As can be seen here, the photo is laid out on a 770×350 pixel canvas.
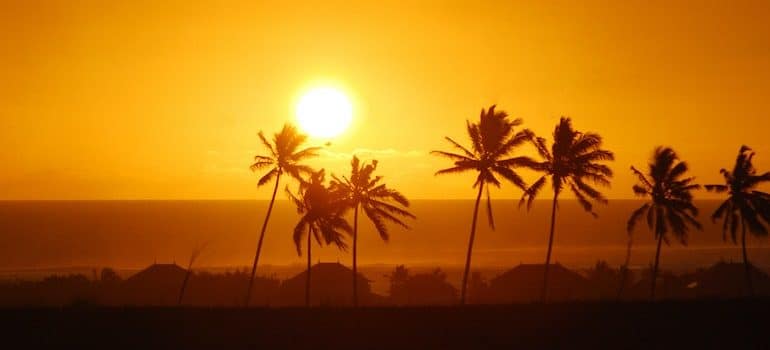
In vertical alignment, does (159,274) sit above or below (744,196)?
below

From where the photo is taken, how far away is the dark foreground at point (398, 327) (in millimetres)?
20297

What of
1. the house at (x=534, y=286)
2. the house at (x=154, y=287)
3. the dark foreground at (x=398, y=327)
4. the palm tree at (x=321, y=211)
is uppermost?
the palm tree at (x=321, y=211)

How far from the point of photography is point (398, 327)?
21781 mm

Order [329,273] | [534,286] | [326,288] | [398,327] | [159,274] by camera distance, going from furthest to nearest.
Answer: [329,273] → [159,274] → [534,286] → [326,288] → [398,327]

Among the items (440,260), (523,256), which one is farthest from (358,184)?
(523,256)

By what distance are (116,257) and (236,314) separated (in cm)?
13980

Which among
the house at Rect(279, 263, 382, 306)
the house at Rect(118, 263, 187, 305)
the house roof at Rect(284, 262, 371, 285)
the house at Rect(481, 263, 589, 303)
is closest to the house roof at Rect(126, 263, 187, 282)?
the house at Rect(118, 263, 187, 305)

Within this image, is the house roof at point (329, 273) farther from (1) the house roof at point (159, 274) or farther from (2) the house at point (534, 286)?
(2) the house at point (534, 286)

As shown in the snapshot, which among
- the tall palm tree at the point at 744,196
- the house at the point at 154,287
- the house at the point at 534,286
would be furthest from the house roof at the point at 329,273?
the tall palm tree at the point at 744,196

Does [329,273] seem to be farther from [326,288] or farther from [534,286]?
[534,286]

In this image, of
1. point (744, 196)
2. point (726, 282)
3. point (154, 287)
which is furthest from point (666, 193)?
point (154, 287)

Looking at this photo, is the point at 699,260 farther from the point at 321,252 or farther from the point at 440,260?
the point at 321,252

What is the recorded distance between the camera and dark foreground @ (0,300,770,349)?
2030cm

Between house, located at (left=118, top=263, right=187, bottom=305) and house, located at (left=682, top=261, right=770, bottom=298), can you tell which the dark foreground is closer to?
house, located at (left=118, top=263, right=187, bottom=305)
